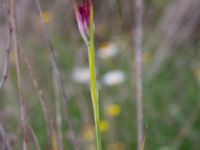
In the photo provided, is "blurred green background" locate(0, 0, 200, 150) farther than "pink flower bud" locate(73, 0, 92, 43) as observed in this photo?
Yes

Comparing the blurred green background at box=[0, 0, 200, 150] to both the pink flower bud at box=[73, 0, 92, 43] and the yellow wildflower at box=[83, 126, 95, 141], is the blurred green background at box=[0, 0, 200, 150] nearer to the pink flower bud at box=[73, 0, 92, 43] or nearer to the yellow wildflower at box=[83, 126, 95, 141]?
the yellow wildflower at box=[83, 126, 95, 141]

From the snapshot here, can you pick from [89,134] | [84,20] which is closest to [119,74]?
[89,134]

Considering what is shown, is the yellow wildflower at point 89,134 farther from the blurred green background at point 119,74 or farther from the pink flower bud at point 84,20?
the pink flower bud at point 84,20

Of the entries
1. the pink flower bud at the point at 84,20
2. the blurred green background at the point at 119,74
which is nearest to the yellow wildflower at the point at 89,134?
the blurred green background at the point at 119,74

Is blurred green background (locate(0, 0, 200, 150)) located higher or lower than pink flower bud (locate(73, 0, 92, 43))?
lower

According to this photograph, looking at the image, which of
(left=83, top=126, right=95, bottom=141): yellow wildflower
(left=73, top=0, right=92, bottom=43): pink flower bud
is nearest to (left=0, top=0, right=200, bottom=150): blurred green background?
(left=83, top=126, right=95, bottom=141): yellow wildflower

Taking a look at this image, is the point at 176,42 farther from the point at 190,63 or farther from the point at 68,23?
the point at 68,23

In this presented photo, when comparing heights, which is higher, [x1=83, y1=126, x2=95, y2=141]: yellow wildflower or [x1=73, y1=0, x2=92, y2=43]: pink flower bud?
[x1=73, y1=0, x2=92, y2=43]: pink flower bud

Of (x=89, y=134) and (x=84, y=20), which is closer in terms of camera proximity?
(x=84, y=20)

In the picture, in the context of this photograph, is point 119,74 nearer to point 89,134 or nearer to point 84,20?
point 89,134
